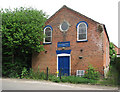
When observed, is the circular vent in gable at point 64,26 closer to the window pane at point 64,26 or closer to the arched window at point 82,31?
the window pane at point 64,26

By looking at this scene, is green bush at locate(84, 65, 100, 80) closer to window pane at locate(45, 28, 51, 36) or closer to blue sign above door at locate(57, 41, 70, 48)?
blue sign above door at locate(57, 41, 70, 48)

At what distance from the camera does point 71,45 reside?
1584 cm

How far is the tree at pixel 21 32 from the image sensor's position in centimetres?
1527

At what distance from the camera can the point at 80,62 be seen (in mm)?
15117

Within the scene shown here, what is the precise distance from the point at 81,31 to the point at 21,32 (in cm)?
592

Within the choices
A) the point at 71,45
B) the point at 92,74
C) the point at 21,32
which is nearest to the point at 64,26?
the point at 71,45

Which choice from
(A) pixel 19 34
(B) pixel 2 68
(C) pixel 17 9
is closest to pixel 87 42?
(A) pixel 19 34

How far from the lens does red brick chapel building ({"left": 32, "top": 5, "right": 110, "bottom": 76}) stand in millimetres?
14633

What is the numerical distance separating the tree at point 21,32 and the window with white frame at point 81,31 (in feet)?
13.0

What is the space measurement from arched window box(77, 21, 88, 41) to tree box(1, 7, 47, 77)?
3.97 metres

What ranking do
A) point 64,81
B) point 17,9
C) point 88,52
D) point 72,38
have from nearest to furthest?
point 64,81, point 88,52, point 72,38, point 17,9

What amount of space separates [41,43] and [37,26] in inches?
83.3

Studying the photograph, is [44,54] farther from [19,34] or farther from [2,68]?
[2,68]

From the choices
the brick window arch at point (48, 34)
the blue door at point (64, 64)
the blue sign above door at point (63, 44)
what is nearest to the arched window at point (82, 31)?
the blue sign above door at point (63, 44)
